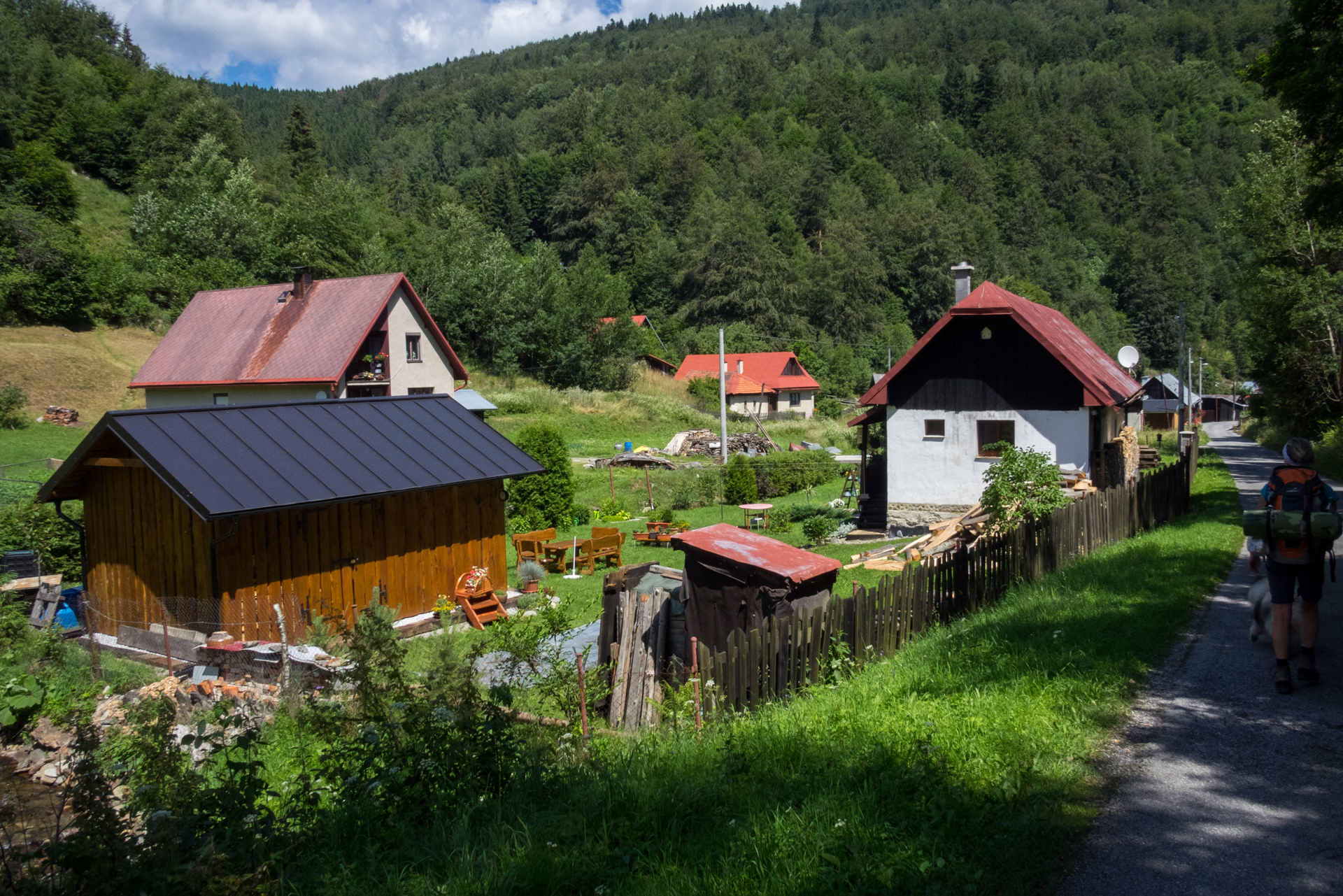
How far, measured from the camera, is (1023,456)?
14797 mm

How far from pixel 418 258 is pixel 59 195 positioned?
25444 mm

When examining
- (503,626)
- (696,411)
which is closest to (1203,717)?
(503,626)

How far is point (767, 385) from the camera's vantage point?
67.8 meters

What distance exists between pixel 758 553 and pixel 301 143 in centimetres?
9778

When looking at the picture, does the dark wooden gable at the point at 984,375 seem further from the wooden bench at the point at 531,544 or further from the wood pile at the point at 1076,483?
the wooden bench at the point at 531,544

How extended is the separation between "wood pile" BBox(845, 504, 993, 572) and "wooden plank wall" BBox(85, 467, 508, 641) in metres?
8.48

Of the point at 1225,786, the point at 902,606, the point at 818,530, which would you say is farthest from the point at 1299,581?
the point at 818,530

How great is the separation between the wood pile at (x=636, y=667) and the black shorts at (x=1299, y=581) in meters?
5.18

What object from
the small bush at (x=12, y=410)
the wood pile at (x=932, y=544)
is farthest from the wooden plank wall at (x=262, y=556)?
the small bush at (x=12, y=410)

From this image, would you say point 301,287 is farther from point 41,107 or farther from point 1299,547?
point 41,107

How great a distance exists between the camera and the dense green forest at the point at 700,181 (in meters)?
61.6

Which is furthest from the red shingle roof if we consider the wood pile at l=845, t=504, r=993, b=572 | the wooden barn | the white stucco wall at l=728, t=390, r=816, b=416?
the wooden barn

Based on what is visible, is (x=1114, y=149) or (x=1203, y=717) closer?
(x=1203, y=717)

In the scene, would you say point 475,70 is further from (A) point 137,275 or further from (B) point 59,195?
(A) point 137,275
